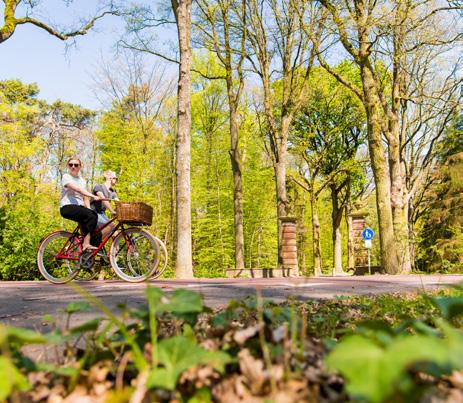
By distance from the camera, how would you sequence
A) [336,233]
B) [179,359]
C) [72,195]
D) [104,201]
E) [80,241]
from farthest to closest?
[336,233] → [80,241] → [104,201] → [72,195] → [179,359]

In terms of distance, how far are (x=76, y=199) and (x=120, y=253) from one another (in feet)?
3.73

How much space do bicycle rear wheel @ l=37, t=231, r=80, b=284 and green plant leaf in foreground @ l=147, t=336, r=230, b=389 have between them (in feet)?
23.5

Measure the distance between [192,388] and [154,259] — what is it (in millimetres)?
6459

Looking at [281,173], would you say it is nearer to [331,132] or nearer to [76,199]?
[331,132]

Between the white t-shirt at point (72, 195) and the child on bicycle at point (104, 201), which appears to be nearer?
→ the white t-shirt at point (72, 195)

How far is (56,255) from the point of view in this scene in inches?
315

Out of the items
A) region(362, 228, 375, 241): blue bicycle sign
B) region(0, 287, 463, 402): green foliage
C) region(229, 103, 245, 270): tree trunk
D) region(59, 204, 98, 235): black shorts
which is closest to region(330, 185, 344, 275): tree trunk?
region(362, 228, 375, 241): blue bicycle sign

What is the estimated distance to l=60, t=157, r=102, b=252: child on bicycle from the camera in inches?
290

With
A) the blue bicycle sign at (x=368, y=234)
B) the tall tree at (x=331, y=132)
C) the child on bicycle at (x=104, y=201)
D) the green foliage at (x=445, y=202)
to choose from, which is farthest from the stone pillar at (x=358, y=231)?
the child on bicycle at (x=104, y=201)

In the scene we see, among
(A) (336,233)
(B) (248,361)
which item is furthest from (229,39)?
(B) (248,361)

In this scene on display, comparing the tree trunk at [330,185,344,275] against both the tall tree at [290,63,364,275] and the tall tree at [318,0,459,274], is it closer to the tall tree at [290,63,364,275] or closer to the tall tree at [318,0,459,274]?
the tall tree at [290,63,364,275]

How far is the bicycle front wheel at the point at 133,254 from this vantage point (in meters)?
7.45

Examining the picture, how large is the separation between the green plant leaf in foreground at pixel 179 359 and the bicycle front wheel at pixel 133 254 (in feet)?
20.8

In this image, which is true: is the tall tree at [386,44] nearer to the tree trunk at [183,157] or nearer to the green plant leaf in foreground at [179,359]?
the tree trunk at [183,157]
